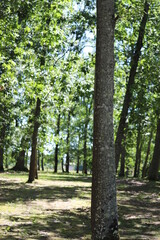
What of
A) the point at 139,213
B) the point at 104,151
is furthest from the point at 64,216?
the point at 104,151

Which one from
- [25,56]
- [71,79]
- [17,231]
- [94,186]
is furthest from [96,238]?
[25,56]

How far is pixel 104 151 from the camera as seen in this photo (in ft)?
23.4

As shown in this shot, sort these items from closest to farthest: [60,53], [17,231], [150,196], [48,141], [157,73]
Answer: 1. [17,231]
2. [157,73]
3. [150,196]
4. [60,53]
5. [48,141]

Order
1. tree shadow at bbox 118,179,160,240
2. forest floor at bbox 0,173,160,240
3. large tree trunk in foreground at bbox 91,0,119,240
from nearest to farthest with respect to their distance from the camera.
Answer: large tree trunk in foreground at bbox 91,0,119,240
forest floor at bbox 0,173,160,240
tree shadow at bbox 118,179,160,240

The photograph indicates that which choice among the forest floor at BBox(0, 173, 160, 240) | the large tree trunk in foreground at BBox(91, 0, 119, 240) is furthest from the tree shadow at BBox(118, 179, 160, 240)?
the large tree trunk in foreground at BBox(91, 0, 119, 240)

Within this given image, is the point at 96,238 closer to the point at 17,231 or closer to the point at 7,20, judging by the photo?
the point at 17,231

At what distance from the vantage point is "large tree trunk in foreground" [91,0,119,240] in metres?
7.07

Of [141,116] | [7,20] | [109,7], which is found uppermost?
[7,20]

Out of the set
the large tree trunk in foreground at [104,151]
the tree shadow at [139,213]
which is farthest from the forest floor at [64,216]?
the large tree trunk in foreground at [104,151]

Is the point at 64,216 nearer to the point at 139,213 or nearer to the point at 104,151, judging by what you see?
the point at 139,213

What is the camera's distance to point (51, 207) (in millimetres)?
13617

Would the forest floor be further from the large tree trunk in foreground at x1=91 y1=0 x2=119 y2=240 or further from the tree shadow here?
the large tree trunk in foreground at x1=91 y1=0 x2=119 y2=240

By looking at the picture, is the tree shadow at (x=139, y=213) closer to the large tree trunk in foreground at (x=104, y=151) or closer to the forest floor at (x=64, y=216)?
the forest floor at (x=64, y=216)

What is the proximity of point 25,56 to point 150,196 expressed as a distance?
30.3ft
